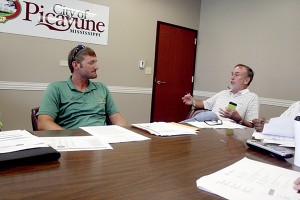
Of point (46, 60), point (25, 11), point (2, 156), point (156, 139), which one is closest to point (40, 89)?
point (46, 60)

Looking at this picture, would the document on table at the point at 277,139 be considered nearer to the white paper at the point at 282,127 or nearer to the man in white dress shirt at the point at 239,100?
A: the white paper at the point at 282,127

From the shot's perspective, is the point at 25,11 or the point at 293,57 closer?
the point at 25,11

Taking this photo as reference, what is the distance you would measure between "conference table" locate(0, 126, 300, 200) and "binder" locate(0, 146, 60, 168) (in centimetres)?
2

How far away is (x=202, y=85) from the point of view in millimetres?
5297

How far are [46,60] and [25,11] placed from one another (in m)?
0.66

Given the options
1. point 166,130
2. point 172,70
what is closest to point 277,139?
point 166,130

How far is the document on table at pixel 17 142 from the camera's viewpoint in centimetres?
87

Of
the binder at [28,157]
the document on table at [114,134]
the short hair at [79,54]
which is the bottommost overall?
the document on table at [114,134]

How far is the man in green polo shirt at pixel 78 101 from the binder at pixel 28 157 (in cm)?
94

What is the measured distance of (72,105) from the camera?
6.59 feet

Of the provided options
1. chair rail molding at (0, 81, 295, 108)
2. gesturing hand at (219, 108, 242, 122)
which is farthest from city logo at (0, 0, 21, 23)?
gesturing hand at (219, 108, 242, 122)

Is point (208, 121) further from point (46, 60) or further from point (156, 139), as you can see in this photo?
point (46, 60)

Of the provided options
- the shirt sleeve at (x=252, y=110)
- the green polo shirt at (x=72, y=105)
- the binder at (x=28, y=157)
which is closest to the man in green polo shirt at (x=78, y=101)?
the green polo shirt at (x=72, y=105)

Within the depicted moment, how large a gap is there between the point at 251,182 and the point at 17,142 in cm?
76
